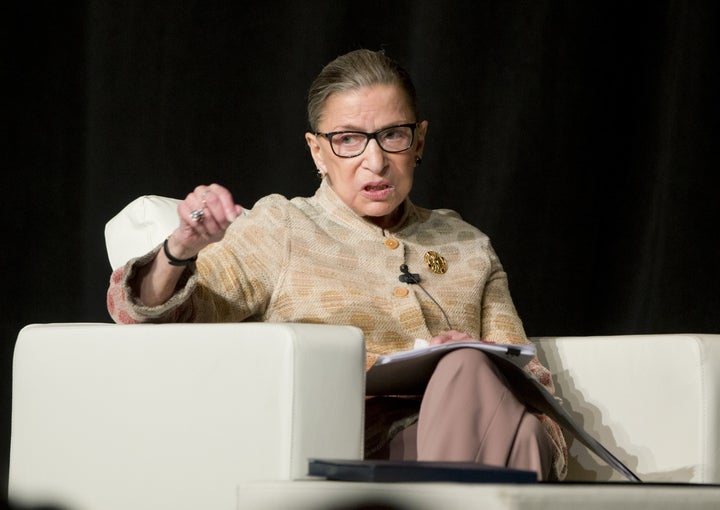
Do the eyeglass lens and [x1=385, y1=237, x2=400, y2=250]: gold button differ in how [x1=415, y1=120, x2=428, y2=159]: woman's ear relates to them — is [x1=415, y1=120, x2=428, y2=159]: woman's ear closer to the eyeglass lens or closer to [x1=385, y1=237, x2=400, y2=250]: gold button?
the eyeglass lens

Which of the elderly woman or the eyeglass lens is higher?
the eyeglass lens

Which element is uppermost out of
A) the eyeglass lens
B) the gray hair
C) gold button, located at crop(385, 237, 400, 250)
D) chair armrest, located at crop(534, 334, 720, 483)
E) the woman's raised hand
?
→ the gray hair

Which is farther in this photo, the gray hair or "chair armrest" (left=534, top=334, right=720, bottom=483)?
the gray hair

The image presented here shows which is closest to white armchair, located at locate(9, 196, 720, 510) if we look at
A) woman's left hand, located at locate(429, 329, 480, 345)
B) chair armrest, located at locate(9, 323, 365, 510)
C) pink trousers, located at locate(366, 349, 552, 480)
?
chair armrest, located at locate(9, 323, 365, 510)

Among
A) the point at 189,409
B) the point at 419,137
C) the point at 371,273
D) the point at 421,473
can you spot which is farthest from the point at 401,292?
the point at 421,473

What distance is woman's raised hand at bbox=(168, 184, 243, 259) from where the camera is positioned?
1634 millimetres

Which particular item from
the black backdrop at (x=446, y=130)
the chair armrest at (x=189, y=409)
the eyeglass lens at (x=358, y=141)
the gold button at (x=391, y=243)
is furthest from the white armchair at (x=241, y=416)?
the black backdrop at (x=446, y=130)

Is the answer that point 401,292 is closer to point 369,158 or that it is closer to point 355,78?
point 369,158

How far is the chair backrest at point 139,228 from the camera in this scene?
2025mm

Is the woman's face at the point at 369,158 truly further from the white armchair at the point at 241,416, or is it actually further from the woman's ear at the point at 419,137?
the white armchair at the point at 241,416

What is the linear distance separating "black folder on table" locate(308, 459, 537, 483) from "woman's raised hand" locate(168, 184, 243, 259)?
587 mm

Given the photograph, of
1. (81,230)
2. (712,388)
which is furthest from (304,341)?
(81,230)

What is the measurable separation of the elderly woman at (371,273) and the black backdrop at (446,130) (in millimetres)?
590

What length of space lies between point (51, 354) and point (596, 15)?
1746 mm
